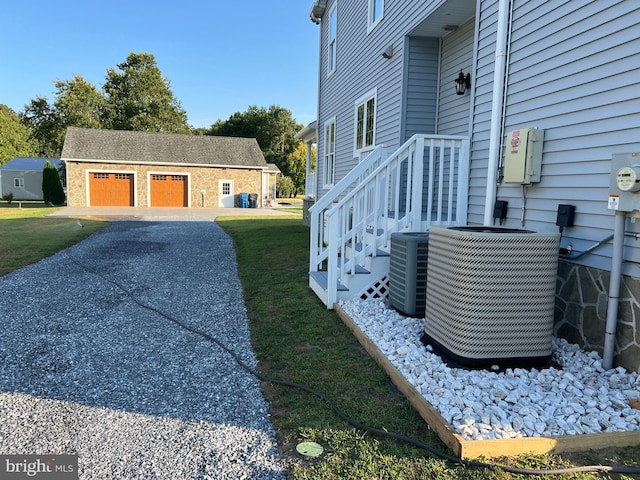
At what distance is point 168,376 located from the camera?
10.5 ft

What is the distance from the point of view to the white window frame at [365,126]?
25.6 feet

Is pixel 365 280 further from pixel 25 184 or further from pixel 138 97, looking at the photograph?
pixel 138 97

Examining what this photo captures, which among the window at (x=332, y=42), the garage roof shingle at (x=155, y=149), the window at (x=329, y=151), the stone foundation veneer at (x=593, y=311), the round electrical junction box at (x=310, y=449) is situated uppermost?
the window at (x=332, y=42)

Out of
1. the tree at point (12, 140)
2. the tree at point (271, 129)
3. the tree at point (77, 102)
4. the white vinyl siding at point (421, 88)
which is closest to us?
the white vinyl siding at point (421, 88)

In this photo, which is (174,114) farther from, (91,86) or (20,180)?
(20,180)

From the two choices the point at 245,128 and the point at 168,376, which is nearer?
the point at 168,376

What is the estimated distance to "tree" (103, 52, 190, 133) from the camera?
4056 cm

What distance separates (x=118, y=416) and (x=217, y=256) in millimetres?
6239

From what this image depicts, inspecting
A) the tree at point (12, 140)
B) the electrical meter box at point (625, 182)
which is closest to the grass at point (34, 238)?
the electrical meter box at point (625, 182)

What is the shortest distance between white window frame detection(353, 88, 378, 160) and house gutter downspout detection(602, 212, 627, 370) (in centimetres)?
518

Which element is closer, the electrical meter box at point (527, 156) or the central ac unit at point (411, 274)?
the electrical meter box at point (527, 156)

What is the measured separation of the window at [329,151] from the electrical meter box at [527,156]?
23.4 ft

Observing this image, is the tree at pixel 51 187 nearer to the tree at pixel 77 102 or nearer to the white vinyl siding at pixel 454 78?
the tree at pixel 77 102

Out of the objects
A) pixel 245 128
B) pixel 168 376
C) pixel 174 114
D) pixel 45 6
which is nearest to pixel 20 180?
pixel 174 114
